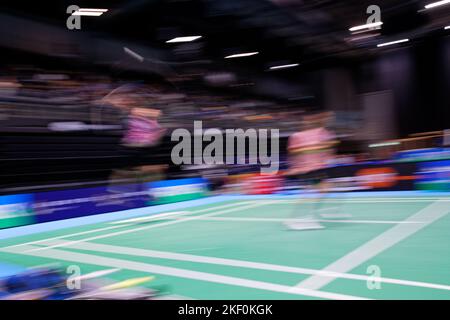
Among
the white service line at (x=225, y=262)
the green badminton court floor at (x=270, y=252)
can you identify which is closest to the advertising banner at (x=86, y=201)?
the green badminton court floor at (x=270, y=252)

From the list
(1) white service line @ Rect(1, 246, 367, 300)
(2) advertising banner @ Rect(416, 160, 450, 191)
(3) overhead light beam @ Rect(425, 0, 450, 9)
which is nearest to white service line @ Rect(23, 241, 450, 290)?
(1) white service line @ Rect(1, 246, 367, 300)

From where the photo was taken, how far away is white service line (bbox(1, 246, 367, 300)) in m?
2.60

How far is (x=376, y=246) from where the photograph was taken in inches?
152

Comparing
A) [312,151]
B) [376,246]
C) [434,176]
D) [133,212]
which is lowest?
[133,212]

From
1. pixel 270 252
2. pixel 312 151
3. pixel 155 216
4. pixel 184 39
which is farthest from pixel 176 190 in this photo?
pixel 184 39

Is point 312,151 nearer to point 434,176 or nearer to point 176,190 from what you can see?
point 434,176

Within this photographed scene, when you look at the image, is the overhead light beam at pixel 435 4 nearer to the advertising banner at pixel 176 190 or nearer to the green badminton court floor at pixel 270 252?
the green badminton court floor at pixel 270 252

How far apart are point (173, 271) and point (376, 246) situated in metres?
1.99

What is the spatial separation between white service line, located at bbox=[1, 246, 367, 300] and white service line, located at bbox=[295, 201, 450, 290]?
130mm

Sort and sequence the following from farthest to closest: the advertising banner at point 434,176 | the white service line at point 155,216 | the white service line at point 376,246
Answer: the advertising banner at point 434,176
the white service line at point 155,216
the white service line at point 376,246

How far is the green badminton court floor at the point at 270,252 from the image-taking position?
2719 mm

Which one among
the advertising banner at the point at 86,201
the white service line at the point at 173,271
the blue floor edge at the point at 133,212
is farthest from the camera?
the advertising banner at the point at 86,201

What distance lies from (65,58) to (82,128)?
4.98 m

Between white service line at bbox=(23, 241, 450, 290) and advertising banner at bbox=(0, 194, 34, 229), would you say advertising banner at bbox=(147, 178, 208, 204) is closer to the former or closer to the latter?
advertising banner at bbox=(0, 194, 34, 229)
